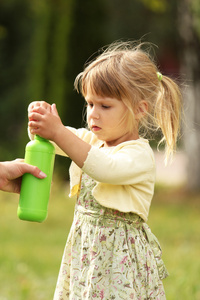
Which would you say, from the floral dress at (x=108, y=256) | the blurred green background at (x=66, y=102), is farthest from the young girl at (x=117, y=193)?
the blurred green background at (x=66, y=102)

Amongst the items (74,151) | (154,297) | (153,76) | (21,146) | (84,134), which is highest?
(21,146)

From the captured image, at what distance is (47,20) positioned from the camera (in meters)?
12.2

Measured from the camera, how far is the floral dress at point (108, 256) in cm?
259

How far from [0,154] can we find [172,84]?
473 inches

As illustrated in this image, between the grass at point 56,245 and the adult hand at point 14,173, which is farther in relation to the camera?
the grass at point 56,245

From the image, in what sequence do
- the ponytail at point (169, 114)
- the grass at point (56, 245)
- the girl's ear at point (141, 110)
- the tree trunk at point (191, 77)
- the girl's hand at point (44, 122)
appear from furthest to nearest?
the tree trunk at point (191, 77)
the grass at point (56, 245)
the ponytail at point (169, 114)
the girl's ear at point (141, 110)
the girl's hand at point (44, 122)

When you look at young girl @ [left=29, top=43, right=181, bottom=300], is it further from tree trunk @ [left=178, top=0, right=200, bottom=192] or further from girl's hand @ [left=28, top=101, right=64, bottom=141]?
tree trunk @ [left=178, top=0, right=200, bottom=192]

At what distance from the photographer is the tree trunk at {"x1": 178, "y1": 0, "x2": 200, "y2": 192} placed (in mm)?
10281

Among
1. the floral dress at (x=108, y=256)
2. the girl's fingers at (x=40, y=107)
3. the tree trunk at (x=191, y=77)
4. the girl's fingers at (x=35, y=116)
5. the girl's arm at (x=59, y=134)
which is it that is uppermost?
the tree trunk at (x=191, y=77)

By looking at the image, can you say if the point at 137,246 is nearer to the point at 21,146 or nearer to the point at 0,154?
the point at 21,146

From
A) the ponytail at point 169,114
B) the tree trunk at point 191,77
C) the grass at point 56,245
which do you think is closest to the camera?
the ponytail at point 169,114

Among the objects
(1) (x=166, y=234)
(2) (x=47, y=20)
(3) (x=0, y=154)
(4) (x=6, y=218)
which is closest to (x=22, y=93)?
(3) (x=0, y=154)

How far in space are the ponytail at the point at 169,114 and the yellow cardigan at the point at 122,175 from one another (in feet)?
0.49

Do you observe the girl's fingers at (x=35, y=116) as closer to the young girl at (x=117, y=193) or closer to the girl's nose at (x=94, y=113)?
the young girl at (x=117, y=193)
